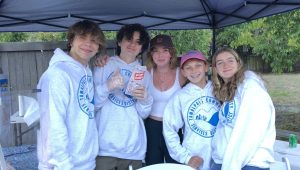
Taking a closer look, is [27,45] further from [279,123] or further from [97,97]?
[279,123]

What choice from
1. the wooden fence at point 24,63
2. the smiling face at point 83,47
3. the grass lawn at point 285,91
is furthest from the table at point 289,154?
the grass lawn at point 285,91

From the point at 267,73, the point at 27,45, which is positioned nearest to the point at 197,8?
the point at 27,45

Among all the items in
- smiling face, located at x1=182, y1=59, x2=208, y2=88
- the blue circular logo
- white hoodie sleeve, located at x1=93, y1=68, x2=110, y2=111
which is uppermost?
smiling face, located at x1=182, y1=59, x2=208, y2=88

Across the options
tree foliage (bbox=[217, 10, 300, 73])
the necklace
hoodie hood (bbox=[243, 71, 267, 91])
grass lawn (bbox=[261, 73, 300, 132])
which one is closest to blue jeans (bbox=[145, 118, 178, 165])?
the necklace

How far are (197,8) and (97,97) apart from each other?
2223 mm

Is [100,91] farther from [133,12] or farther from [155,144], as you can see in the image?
[133,12]

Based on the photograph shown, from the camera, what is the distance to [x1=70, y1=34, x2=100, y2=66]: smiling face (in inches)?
101

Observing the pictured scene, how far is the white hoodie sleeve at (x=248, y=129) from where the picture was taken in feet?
8.20

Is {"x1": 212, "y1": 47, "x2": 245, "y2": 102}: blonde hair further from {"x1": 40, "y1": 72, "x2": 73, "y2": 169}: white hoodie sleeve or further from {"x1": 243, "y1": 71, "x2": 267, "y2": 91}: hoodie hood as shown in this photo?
{"x1": 40, "y1": 72, "x2": 73, "y2": 169}: white hoodie sleeve

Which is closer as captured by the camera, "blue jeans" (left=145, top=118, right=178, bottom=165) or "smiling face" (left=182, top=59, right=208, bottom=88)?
"smiling face" (left=182, top=59, right=208, bottom=88)

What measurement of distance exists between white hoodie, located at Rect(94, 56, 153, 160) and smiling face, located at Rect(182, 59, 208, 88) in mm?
364

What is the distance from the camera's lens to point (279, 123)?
8.34m

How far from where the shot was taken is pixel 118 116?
2.77 m

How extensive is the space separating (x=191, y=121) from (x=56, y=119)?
3.52 feet
